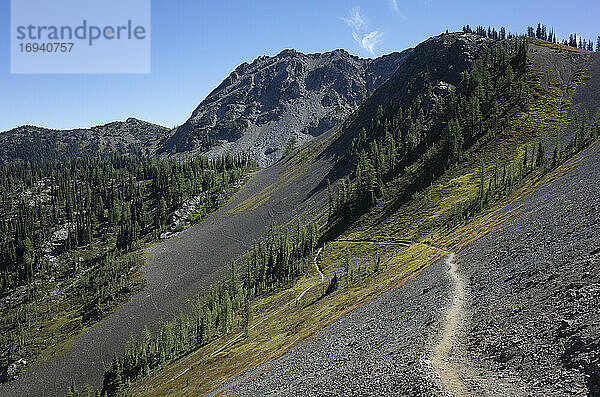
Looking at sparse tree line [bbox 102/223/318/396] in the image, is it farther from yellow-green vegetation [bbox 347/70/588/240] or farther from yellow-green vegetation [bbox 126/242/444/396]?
yellow-green vegetation [bbox 347/70/588/240]

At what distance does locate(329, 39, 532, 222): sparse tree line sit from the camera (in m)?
138

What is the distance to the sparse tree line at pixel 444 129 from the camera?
13762cm

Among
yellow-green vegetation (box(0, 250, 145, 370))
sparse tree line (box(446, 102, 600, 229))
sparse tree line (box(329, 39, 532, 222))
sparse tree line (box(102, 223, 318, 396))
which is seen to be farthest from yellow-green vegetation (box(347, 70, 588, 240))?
yellow-green vegetation (box(0, 250, 145, 370))

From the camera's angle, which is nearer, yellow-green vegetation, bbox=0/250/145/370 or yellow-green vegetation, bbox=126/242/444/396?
yellow-green vegetation, bbox=126/242/444/396

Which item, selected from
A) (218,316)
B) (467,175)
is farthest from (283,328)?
(467,175)

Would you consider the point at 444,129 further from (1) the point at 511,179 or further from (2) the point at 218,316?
(2) the point at 218,316

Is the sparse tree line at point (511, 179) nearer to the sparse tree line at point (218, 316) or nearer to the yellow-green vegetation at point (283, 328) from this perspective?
the yellow-green vegetation at point (283, 328)

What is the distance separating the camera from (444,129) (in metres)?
155

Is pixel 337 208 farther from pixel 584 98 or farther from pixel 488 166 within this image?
pixel 584 98

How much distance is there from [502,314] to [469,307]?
5.43 meters

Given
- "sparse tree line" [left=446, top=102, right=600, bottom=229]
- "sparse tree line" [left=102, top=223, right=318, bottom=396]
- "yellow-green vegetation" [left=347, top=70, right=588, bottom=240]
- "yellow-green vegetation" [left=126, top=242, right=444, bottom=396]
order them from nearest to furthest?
"yellow-green vegetation" [left=126, top=242, right=444, bottom=396] < "sparse tree line" [left=446, top=102, right=600, bottom=229] < "sparse tree line" [left=102, top=223, right=318, bottom=396] < "yellow-green vegetation" [left=347, top=70, right=588, bottom=240]

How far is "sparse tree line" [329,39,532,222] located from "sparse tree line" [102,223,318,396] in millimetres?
30511

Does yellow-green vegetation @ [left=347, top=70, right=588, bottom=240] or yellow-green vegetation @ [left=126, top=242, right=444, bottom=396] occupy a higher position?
yellow-green vegetation @ [left=347, top=70, right=588, bottom=240]

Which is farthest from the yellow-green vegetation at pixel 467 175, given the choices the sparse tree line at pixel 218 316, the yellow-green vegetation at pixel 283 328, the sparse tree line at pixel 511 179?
the sparse tree line at pixel 218 316
